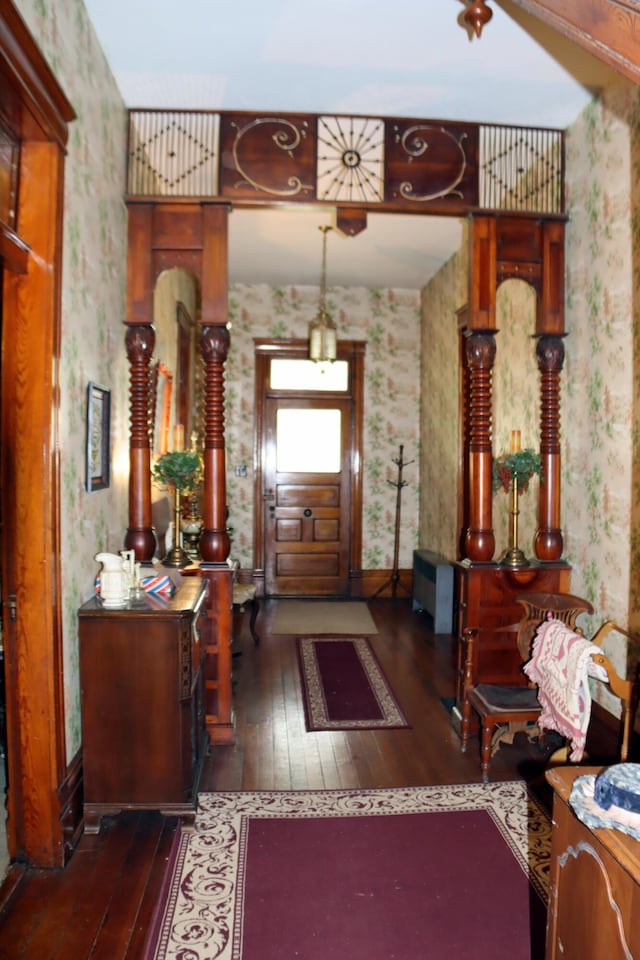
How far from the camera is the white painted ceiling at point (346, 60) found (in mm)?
2982

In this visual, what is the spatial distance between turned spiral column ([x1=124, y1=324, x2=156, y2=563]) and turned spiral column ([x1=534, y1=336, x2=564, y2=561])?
2194mm

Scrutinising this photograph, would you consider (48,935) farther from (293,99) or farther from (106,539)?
(293,99)

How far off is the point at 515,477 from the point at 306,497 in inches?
154

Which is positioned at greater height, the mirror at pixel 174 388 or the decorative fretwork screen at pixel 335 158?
the decorative fretwork screen at pixel 335 158

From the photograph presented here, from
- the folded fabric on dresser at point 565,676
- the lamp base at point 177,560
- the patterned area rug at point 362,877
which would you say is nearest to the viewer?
the patterned area rug at point 362,877

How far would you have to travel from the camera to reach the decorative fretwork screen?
3.59 m

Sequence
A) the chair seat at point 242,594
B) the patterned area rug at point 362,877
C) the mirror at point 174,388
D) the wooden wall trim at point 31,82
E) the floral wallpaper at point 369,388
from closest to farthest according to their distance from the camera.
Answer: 1. the wooden wall trim at point 31,82
2. the patterned area rug at point 362,877
3. the mirror at point 174,388
4. the chair seat at point 242,594
5. the floral wallpaper at point 369,388

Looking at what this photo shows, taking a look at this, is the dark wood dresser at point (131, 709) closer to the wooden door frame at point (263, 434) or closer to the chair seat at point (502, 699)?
the chair seat at point (502, 699)

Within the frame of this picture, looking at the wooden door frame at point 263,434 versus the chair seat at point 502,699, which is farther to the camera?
the wooden door frame at point 263,434

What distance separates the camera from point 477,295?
372 centimetres

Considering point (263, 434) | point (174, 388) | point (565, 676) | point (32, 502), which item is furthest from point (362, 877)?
point (263, 434)

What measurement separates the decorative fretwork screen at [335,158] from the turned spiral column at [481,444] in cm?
77

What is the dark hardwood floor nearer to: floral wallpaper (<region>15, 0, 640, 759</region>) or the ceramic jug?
floral wallpaper (<region>15, 0, 640, 759</region>)

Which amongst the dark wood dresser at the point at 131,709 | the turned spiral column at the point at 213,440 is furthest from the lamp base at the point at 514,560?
the dark wood dresser at the point at 131,709
